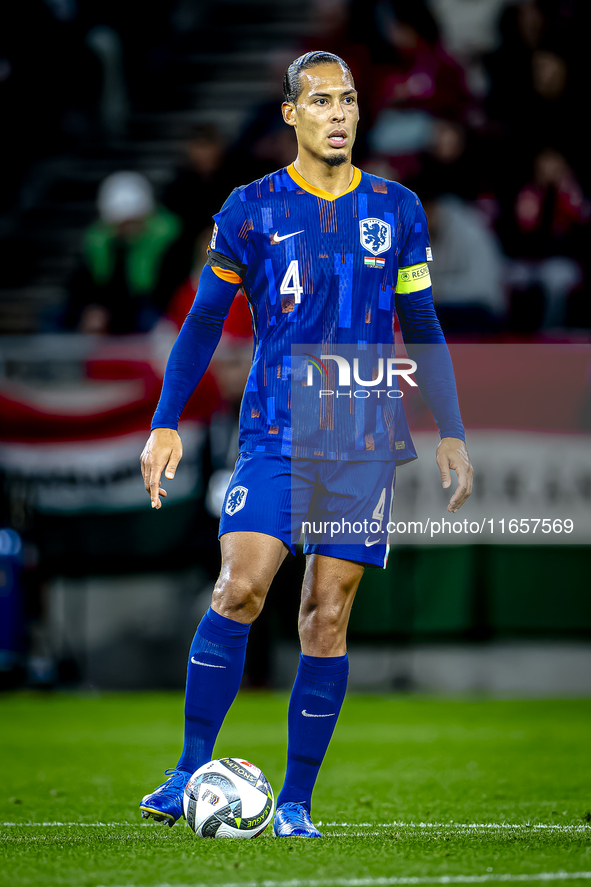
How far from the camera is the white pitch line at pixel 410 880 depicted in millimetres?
2764

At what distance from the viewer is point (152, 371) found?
748 cm

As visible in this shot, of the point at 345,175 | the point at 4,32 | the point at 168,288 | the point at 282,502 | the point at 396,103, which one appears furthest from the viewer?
the point at 4,32

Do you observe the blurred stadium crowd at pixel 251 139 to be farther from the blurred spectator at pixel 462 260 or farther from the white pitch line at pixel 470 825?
the white pitch line at pixel 470 825

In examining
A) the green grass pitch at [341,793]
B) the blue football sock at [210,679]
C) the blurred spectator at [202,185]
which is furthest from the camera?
the blurred spectator at [202,185]

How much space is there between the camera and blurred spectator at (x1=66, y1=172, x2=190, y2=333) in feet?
27.1

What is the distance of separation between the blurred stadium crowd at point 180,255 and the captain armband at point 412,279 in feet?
11.3

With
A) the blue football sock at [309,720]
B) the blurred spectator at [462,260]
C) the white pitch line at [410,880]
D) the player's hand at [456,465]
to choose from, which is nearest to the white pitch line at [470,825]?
the blue football sock at [309,720]

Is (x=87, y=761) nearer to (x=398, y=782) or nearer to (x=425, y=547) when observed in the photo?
(x=398, y=782)

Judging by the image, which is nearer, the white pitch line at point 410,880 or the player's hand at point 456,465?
A: the white pitch line at point 410,880

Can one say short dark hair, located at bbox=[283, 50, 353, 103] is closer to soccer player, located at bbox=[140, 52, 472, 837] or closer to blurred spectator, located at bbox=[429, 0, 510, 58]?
soccer player, located at bbox=[140, 52, 472, 837]

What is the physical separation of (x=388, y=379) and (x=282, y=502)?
0.51 m

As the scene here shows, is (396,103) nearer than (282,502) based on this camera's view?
No

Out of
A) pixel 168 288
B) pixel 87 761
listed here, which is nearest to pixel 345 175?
pixel 87 761

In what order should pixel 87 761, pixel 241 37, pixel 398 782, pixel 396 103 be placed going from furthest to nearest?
1. pixel 241 37
2. pixel 396 103
3. pixel 87 761
4. pixel 398 782
